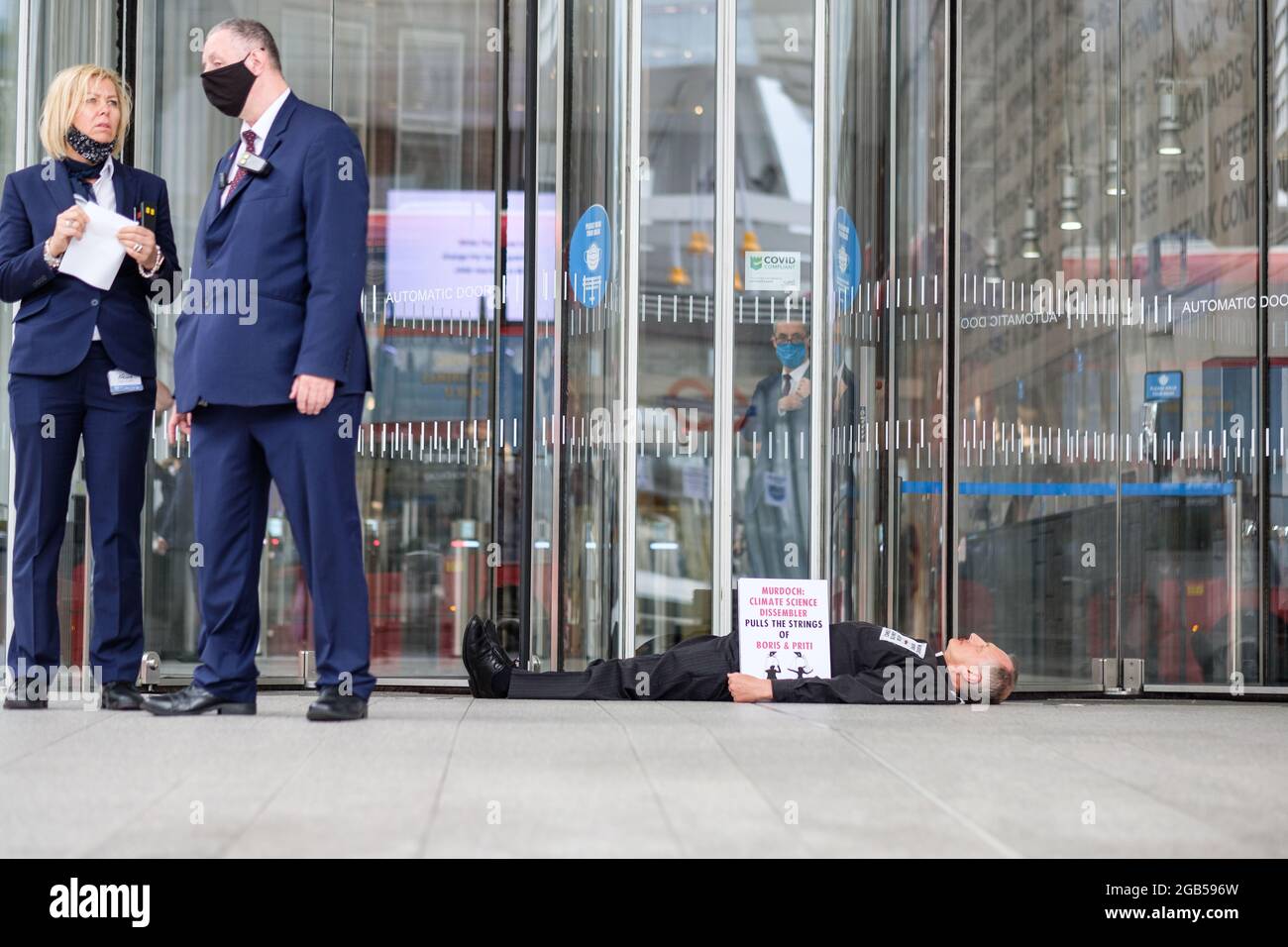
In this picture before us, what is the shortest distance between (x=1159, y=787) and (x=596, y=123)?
13.5 feet

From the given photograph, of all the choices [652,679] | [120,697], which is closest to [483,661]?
[652,679]

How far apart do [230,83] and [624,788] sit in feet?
7.47

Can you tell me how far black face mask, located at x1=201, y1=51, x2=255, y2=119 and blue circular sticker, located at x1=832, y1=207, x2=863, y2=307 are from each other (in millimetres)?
2721

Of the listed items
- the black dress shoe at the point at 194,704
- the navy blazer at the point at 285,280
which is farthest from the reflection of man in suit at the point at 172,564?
the navy blazer at the point at 285,280

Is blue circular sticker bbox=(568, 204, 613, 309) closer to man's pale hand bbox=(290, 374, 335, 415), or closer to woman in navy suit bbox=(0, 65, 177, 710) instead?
woman in navy suit bbox=(0, 65, 177, 710)

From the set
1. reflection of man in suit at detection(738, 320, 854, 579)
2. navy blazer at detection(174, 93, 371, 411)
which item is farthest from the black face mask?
reflection of man in suit at detection(738, 320, 854, 579)

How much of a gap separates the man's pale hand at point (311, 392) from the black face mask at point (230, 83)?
2.53ft

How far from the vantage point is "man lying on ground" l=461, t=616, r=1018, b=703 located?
5098 millimetres

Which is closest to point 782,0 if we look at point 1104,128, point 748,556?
point 1104,128

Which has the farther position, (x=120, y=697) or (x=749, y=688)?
→ (x=749, y=688)

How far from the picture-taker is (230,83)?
13.3ft

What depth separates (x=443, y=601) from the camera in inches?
274

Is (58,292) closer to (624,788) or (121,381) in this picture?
(121,381)

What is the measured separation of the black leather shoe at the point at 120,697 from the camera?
4.20 metres
